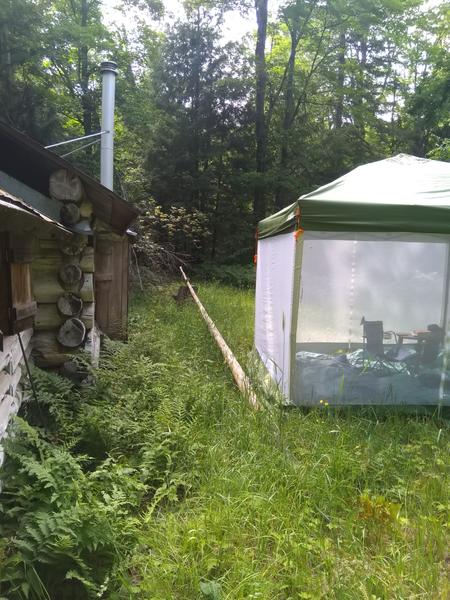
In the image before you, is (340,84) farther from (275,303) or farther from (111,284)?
(275,303)

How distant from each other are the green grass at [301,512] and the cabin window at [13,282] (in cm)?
148

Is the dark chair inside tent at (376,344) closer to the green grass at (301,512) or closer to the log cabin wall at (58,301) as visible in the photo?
the green grass at (301,512)

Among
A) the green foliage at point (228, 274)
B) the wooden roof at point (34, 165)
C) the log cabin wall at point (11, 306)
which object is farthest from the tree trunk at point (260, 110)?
the log cabin wall at point (11, 306)

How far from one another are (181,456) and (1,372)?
4.62ft

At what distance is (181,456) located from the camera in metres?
3.29

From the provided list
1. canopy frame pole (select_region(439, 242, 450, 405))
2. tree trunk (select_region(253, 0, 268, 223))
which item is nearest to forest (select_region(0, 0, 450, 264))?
tree trunk (select_region(253, 0, 268, 223))

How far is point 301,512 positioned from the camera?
2.70 metres

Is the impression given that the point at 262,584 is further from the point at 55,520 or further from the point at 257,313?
the point at 257,313

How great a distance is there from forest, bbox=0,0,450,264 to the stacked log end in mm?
12313

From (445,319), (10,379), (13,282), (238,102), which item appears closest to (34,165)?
(13,282)

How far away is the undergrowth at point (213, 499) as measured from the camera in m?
2.14

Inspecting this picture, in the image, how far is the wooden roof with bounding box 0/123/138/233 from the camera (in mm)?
4027

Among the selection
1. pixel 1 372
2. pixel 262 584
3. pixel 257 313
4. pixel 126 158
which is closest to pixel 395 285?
pixel 257 313

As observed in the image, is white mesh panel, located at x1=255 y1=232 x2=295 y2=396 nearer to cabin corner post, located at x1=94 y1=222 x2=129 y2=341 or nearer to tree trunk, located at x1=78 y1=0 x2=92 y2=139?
cabin corner post, located at x1=94 y1=222 x2=129 y2=341
